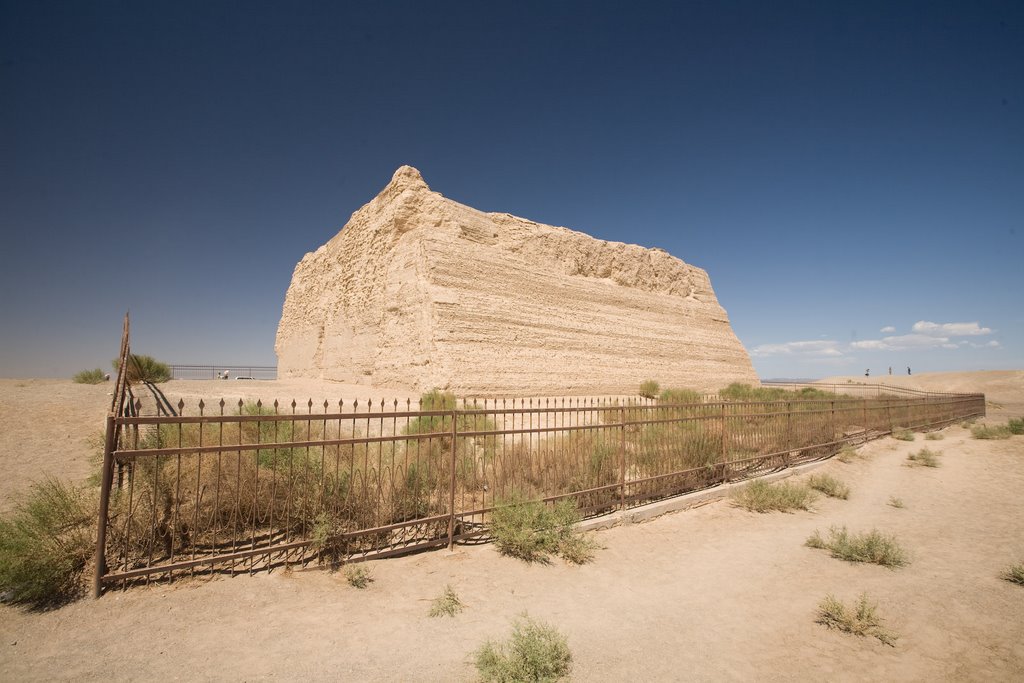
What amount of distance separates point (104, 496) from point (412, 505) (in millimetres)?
2786

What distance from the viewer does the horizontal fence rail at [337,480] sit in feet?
12.8

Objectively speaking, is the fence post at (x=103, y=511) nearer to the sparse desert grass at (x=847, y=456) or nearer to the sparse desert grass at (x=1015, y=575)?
the sparse desert grass at (x=1015, y=575)

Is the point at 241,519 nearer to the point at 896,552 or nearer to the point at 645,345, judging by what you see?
the point at 896,552

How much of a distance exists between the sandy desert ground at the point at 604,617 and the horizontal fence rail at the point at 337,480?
34 centimetres

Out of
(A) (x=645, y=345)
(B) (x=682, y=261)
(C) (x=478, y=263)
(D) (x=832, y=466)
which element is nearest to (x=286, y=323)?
(C) (x=478, y=263)

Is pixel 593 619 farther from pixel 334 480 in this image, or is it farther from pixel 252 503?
pixel 252 503

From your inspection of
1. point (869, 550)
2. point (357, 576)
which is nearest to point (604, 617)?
point (357, 576)

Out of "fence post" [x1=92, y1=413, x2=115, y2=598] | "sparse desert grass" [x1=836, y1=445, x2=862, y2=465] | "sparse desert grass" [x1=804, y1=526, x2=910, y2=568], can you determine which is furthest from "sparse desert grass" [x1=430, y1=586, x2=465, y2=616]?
"sparse desert grass" [x1=836, y1=445, x2=862, y2=465]

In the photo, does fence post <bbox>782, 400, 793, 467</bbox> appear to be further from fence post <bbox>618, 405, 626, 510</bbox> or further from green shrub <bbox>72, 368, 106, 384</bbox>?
green shrub <bbox>72, 368, 106, 384</bbox>

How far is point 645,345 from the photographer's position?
23.9m

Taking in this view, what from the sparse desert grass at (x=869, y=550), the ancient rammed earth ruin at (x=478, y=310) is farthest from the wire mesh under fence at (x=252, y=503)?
the ancient rammed earth ruin at (x=478, y=310)

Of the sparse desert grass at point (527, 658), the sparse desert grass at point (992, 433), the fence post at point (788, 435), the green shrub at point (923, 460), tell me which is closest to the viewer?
the sparse desert grass at point (527, 658)

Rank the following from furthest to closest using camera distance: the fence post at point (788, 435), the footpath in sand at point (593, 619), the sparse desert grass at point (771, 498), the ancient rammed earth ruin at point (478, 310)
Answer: the ancient rammed earth ruin at point (478, 310), the fence post at point (788, 435), the sparse desert grass at point (771, 498), the footpath in sand at point (593, 619)

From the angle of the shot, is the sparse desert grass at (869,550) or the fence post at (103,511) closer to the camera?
the fence post at (103,511)
